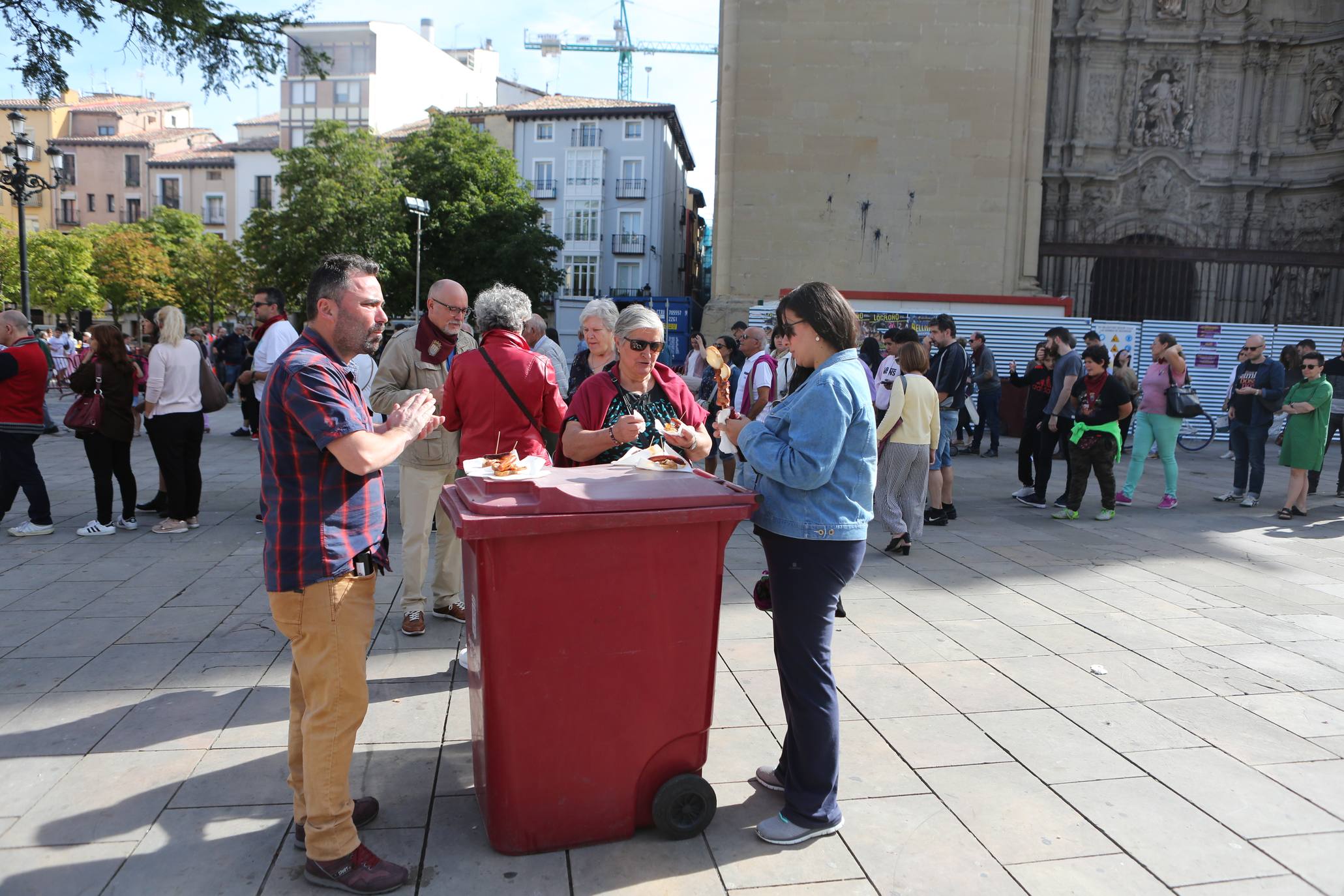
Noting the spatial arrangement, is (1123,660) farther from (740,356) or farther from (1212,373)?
(1212,373)

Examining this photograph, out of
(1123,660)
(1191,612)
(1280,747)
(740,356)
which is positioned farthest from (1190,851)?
(740,356)

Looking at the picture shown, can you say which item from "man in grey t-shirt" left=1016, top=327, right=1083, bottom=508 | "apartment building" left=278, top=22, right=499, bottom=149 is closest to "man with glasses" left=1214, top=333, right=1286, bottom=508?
"man in grey t-shirt" left=1016, top=327, right=1083, bottom=508

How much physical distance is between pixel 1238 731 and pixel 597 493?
3.10 meters

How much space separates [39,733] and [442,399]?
86.2 inches

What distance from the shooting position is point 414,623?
4969 mm

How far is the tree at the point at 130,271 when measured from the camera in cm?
4347

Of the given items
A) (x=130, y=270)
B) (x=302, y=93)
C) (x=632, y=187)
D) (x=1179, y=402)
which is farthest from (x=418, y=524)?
(x=302, y=93)

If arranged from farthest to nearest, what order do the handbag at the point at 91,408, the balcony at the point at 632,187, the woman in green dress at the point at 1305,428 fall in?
the balcony at the point at 632,187
the woman in green dress at the point at 1305,428
the handbag at the point at 91,408

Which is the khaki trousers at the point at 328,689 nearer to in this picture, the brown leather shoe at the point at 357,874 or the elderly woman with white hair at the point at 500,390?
the brown leather shoe at the point at 357,874

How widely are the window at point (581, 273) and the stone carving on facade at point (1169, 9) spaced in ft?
100

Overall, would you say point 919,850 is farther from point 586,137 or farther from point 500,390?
point 586,137

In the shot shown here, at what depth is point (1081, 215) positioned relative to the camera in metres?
24.0

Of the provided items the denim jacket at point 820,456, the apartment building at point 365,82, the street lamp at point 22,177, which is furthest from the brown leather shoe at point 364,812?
the apartment building at point 365,82

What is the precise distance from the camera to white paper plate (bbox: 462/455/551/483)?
2.85 metres
